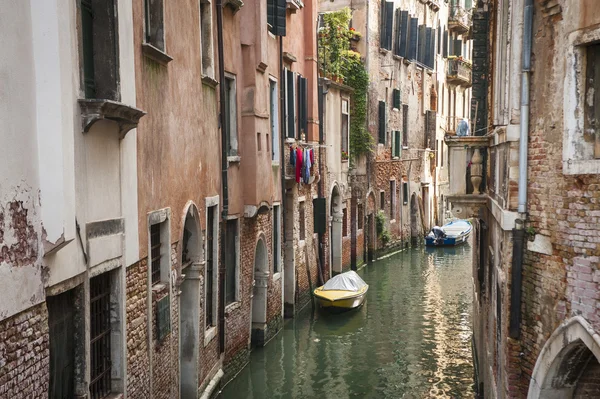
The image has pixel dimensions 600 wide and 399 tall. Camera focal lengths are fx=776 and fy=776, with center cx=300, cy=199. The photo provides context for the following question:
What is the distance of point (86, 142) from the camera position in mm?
6281

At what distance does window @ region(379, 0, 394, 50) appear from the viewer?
26234 millimetres

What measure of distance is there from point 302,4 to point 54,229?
522 inches

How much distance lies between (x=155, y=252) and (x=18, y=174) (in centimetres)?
404

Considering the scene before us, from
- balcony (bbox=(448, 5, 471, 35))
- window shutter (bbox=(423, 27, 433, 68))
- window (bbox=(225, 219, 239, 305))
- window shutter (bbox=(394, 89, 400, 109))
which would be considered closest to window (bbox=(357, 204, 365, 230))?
window shutter (bbox=(394, 89, 400, 109))

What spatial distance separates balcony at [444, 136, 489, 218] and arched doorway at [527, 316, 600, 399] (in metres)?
3.29

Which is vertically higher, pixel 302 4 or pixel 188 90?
pixel 302 4

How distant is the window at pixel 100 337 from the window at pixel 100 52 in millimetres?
1641

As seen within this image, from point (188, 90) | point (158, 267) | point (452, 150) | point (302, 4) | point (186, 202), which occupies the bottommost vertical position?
point (158, 267)

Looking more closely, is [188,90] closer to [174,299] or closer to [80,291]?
[174,299]

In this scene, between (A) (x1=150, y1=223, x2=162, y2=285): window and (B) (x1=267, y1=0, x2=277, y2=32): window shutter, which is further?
(B) (x1=267, y1=0, x2=277, y2=32): window shutter

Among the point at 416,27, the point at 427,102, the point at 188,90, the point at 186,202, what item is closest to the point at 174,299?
the point at 186,202

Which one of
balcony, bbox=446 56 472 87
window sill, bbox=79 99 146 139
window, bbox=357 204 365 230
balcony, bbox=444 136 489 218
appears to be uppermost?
balcony, bbox=446 56 472 87

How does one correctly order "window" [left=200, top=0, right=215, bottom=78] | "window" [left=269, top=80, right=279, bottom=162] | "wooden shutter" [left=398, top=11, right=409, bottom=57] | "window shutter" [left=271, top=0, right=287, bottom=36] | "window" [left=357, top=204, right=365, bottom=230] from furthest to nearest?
"wooden shutter" [left=398, top=11, right=409, bottom=57], "window" [left=357, top=204, right=365, bottom=230], "window" [left=269, top=80, right=279, bottom=162], "window shutter" [left=271, top=0, right=287, bottom=36], "window" [left=200, top=0, right=215, bottom=78]

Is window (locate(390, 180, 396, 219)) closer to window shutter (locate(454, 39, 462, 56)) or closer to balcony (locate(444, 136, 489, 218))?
window shutter (locate(454, 39, 462, 56))
